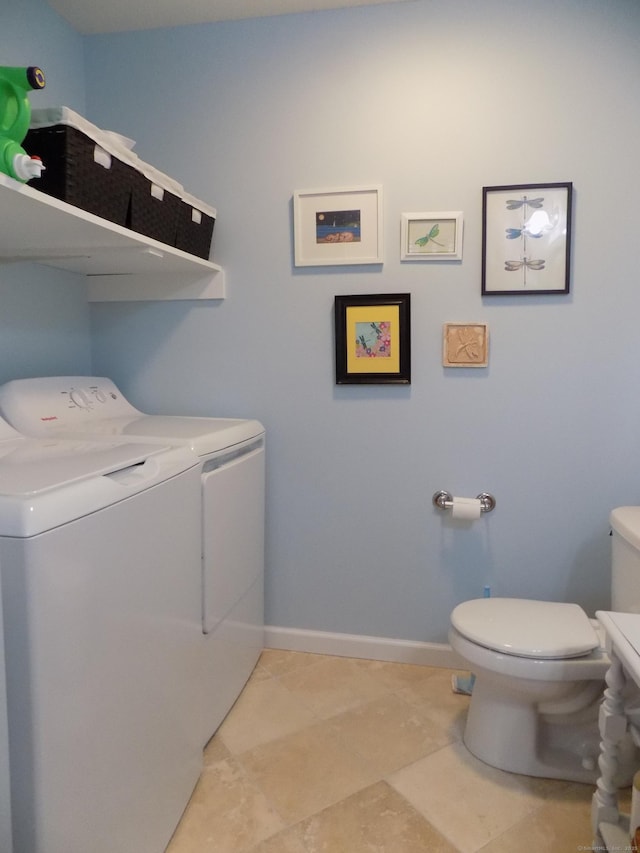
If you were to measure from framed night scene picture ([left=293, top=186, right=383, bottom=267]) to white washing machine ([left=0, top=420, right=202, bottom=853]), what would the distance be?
96 centimetres

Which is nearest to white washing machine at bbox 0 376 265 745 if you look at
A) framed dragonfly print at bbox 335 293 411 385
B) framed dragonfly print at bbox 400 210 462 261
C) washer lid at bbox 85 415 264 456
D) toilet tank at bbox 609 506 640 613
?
washer lid at bbox 85 415 264 456

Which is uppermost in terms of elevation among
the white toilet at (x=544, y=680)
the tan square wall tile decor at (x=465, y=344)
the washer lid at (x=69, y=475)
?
the tan square wall tile decor at (x=465, y=344)

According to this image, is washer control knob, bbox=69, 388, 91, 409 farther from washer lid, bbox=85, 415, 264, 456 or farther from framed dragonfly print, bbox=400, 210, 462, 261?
framed dragonfly print, bbox=400, 210, 462, 261

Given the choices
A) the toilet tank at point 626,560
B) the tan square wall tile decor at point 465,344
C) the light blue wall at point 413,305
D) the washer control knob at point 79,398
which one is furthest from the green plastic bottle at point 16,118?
the toilet tank at point 626,560

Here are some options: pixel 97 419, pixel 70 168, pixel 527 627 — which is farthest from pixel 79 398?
pixel 527 627

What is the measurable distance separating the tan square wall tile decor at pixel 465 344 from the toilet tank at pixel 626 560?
0.66m

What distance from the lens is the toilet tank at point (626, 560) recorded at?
1458 mm

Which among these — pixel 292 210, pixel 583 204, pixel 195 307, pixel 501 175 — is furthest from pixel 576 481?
pixel 195 307

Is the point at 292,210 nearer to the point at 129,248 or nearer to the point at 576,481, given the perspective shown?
the point at 129,248

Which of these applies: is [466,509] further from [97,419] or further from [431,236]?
[97,419]

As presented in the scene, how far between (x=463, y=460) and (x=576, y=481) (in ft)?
1.27

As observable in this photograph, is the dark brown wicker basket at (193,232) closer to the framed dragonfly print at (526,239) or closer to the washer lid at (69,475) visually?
the washer lid at (69,475)

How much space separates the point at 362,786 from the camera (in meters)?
1.47

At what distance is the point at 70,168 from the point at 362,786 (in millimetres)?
1732
